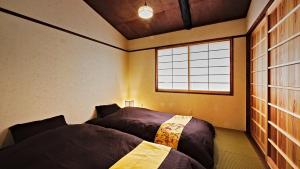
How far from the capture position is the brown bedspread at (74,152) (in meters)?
1.09

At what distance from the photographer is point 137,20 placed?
365cm

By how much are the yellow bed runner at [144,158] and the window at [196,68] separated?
8.61 feet

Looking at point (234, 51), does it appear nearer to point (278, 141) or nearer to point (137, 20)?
point (278, 141)

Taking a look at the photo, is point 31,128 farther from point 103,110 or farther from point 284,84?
point 284,84

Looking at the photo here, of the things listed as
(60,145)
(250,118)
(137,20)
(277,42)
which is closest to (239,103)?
(250,118)

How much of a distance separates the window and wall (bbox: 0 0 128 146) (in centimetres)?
162

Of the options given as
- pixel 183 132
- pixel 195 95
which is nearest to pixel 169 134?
pixel 183 132

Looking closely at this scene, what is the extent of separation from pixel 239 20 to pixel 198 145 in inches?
116

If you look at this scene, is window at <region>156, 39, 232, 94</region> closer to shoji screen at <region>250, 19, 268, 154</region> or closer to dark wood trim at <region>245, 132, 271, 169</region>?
shoji screen at <region>250, 19, 268, 154</region>

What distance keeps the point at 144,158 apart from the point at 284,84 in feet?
5.55

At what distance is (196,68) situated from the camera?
148 inches

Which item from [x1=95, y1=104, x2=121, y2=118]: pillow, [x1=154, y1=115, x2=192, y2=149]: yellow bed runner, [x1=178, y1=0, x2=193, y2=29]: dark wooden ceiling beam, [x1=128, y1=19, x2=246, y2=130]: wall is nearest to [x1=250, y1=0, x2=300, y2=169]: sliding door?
[x1=128, y1=19, x2=246, y2=130]: wall

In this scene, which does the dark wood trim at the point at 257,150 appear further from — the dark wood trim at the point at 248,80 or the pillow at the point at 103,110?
the pillow at the point at 103,110

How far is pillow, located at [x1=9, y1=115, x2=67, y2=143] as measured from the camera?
196 cm
